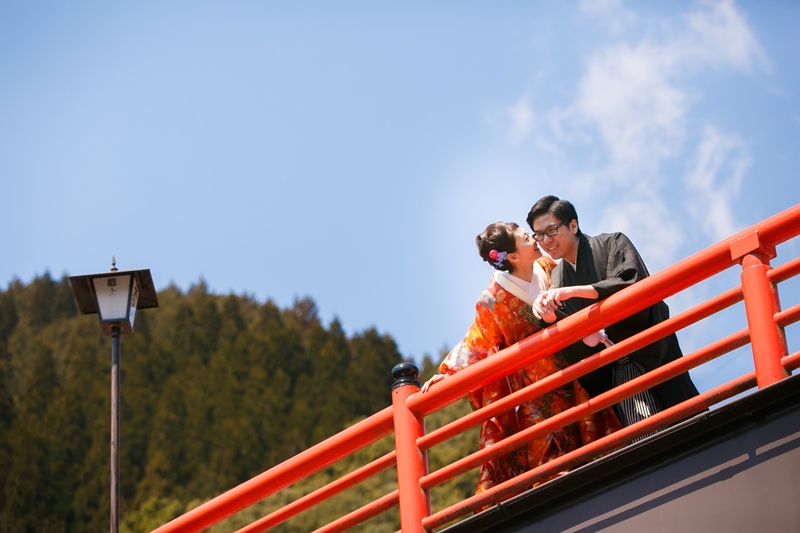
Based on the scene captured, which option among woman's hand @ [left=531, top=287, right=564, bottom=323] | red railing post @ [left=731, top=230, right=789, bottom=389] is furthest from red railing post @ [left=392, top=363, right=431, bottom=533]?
red railing post @ [left=731, top=230, right=789, bottom=389]

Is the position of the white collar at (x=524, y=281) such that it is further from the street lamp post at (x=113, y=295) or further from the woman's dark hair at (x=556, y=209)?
the street lamp post at (x=113, y=295)

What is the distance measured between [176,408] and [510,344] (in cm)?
3502

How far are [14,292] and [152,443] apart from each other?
20921mm

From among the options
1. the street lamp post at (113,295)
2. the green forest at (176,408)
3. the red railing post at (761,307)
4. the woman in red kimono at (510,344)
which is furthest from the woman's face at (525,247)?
the green forest at (176,408)

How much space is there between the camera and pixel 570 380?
329 cm

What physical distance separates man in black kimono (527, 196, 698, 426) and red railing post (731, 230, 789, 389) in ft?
1.79

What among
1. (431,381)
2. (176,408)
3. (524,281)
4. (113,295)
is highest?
(176,408)

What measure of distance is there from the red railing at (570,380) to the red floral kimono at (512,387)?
1.54 feet

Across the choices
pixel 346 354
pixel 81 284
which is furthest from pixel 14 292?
pixel 81 284

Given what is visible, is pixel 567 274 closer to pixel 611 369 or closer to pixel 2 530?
pixel 611 369

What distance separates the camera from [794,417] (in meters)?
2.71

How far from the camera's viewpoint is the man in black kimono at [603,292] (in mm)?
3553

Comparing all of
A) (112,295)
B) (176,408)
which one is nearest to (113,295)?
(112,295)

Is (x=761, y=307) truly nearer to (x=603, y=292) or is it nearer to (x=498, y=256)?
(x=603, y=292)
